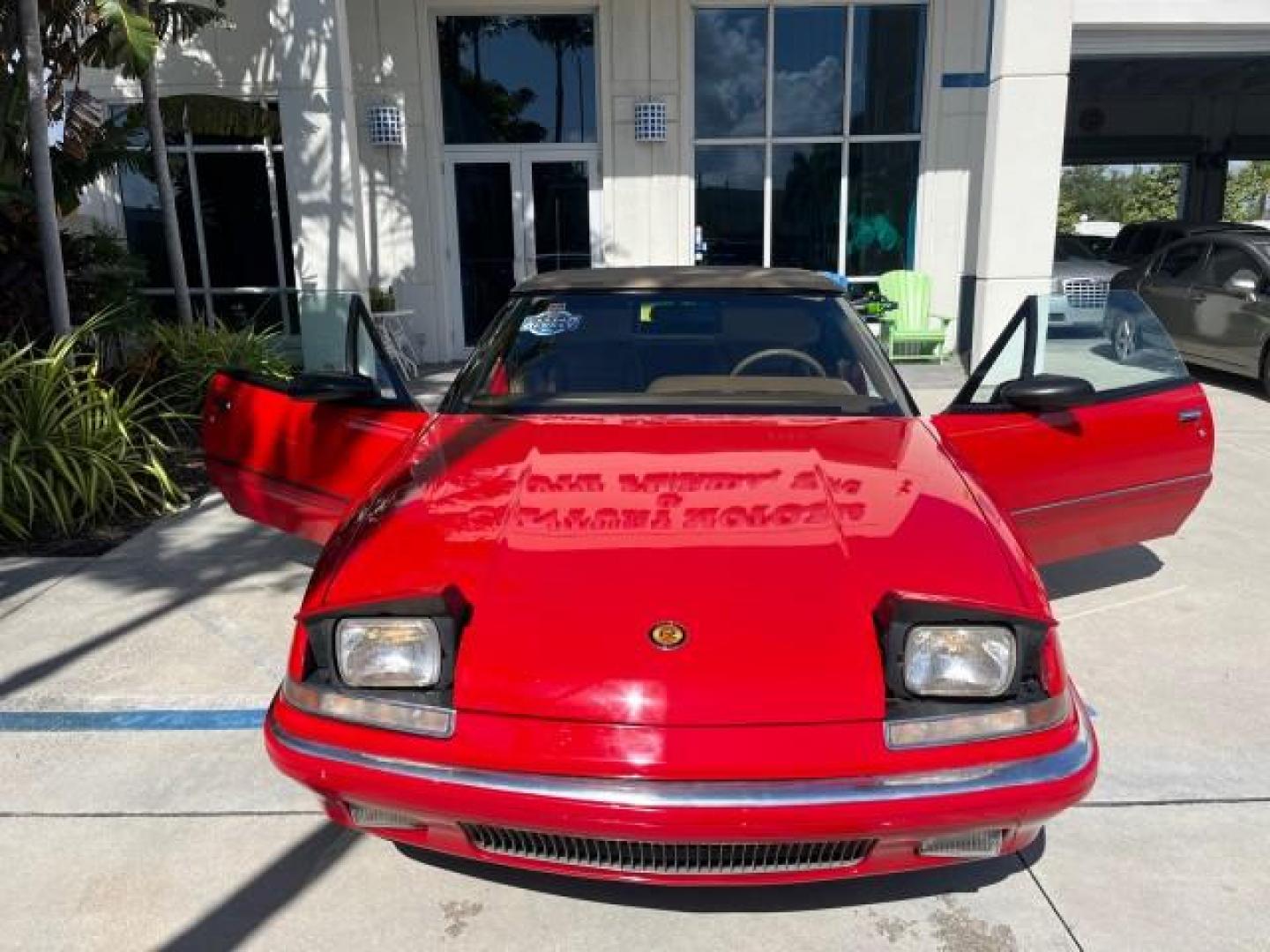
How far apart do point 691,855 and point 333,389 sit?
2.11m

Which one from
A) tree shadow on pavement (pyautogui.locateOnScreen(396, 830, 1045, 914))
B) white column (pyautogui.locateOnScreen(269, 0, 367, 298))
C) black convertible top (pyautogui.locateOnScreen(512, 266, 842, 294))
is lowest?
tree shadow on pavement (pyautogui.locateOnScreen(396, 830, 1045, 914))

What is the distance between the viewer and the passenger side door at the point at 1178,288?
1013 centimetres

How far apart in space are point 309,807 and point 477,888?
676 millimetres

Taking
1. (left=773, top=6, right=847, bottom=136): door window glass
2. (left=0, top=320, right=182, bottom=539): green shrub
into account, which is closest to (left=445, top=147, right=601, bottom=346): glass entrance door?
(left=773, top=6, right=847, bottom=136): door window glass

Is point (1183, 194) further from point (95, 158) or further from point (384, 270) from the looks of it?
point (95, 158)

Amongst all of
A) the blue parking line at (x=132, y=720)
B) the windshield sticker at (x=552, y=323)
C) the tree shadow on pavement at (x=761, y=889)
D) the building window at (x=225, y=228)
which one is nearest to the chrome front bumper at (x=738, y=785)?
the tree shadow on pavement at (x=761, y=889)

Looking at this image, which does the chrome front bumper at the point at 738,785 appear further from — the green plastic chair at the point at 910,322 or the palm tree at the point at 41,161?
the green plastic chair at the point at 910,322

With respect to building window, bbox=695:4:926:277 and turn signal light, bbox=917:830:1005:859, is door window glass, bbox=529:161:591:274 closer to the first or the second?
building window, bbox=695:4:926:277

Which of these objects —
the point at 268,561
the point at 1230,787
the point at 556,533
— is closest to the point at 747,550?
the point at 556,533

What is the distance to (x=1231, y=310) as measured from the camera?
943cm

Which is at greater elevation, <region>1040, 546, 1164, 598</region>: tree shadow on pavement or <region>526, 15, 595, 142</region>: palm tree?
<region>526, 15, 595, 142</region>: palm tree

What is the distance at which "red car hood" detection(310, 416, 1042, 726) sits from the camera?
1.90 metres

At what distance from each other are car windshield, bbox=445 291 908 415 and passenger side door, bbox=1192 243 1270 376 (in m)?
7.76

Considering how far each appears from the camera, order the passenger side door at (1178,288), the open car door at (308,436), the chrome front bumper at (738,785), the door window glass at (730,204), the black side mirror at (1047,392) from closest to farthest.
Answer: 1. the chrome front bumper at (738,785)
2. the black side mirror at (1047,392)
3. the open car door at (308,436)
4. the passenger side door at (1178,288)
5. the door window glass at (730,204)
